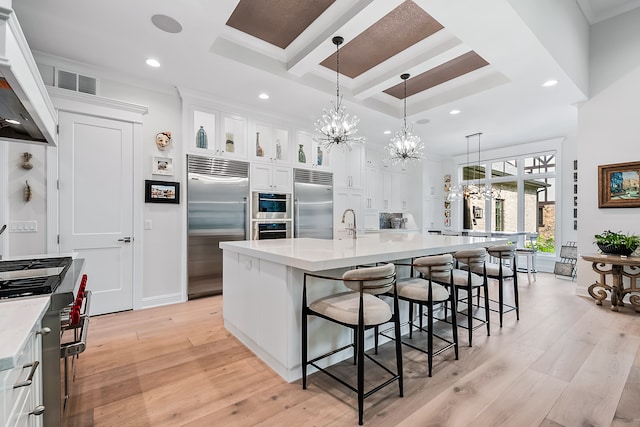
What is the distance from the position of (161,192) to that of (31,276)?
240 cm

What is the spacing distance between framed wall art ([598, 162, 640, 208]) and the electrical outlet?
6991 mm

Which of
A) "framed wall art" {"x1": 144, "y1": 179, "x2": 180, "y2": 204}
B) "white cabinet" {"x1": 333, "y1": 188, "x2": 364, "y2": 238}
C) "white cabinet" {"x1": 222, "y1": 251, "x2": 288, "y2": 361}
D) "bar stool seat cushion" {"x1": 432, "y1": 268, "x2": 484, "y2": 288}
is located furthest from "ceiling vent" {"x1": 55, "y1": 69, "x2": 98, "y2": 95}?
"bar stool seat cushion" {"x1": 432, "y1": 268, "x2": 484, "y2": 288}

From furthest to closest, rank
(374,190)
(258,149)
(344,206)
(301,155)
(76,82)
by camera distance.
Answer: (374,190), (344,206), (301,155), (258,149), (76,82)

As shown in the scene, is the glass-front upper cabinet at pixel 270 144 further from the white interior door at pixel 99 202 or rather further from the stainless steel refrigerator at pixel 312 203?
the white interior door at pixel 99 202

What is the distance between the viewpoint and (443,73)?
3.96 meters

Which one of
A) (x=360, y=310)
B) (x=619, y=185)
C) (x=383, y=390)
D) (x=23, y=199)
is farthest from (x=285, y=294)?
(x=619, y=185)

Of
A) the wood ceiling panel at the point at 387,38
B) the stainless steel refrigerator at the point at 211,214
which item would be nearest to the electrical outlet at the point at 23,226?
the stainless steel refrigerator at the point at 211,214

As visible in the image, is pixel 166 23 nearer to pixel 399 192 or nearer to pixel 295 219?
pixel 295 219

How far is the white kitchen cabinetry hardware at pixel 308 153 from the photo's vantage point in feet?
16.5

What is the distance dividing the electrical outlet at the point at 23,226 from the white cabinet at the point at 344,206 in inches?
161

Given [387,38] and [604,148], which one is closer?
[387,38]

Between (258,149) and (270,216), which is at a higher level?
(258,149)

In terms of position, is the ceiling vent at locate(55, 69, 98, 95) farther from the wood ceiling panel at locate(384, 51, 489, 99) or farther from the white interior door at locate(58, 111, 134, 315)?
the wood ceiling panel at locate(384, 51, 489, 99)

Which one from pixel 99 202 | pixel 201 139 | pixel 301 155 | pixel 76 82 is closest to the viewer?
pixel 76 82
